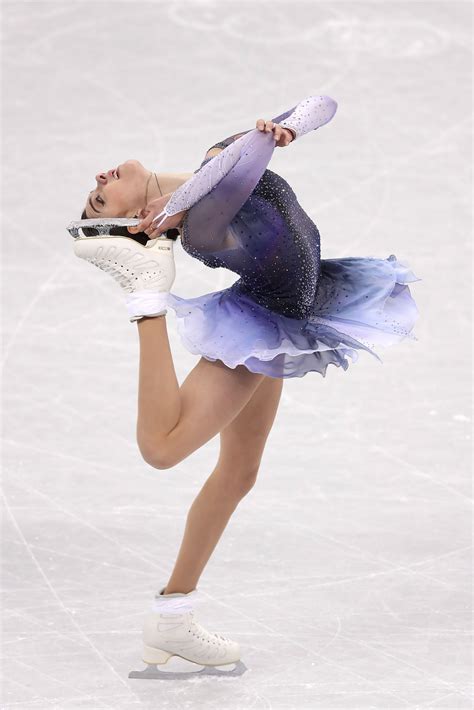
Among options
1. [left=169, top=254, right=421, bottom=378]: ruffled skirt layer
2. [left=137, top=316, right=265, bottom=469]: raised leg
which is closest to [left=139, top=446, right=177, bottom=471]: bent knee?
[left=137, top=316, right=265, bottom=469]: raised leg

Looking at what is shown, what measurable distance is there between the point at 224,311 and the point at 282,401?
177cm

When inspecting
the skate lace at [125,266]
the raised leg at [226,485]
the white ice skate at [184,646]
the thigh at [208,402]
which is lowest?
the white ice skate at [184,646]

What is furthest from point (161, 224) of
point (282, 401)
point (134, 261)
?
point (282, 401)

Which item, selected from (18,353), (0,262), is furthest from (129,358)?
(0,262)

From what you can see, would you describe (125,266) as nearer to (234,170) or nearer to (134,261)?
(134,261)

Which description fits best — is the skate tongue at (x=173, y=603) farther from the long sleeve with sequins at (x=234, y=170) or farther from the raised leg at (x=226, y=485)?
the long sleeve with sequins at (x=234, y=170)

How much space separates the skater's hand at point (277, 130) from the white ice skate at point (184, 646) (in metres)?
1.11

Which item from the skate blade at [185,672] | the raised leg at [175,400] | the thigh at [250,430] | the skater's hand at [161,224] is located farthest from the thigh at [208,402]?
the skate blade at [185,672]

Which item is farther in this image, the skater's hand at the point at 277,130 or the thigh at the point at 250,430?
the thigh at the point at 250,430

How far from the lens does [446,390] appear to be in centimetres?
476

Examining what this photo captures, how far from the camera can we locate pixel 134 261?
2877 millimetres

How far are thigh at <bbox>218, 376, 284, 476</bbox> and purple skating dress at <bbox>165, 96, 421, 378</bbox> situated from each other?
20 centimetres

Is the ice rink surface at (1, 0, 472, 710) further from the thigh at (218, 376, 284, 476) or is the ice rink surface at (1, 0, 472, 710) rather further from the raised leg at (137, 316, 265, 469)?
the raised leg at (137, 316, 265, 469)

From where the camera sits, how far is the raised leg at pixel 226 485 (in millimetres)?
3092
